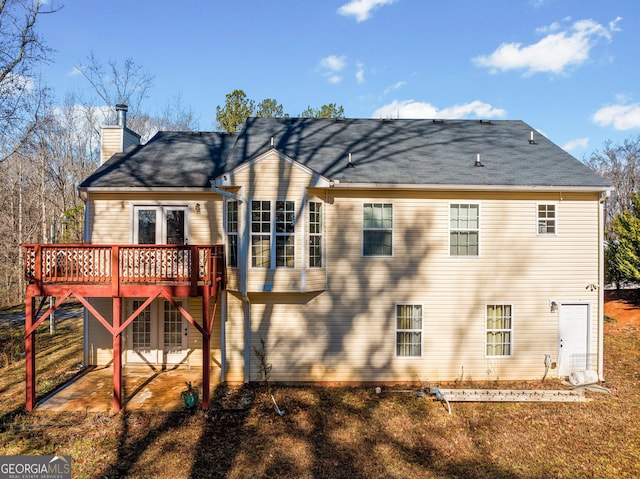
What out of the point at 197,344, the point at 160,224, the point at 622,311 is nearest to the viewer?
the point at 160,224

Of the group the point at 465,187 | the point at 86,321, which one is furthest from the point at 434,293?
the point at 86,321

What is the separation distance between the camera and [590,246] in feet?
36.4

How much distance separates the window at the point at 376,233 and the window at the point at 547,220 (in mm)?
4521

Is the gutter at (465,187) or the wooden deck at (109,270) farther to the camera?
the gutter at (465,187)

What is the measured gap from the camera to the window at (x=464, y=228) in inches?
433

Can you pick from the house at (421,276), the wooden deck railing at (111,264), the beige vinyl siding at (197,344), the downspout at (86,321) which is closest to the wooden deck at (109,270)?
the wooden deck railing at (111,264)

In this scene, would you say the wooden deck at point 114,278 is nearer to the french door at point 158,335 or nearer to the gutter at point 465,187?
the french door at point 158,335

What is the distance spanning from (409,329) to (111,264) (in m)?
8.31

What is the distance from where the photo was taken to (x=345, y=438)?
7.88 m

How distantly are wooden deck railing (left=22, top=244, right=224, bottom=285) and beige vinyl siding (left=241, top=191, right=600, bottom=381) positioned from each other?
7.60 feet

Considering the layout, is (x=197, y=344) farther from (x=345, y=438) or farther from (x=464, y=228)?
(x=464, y=228)

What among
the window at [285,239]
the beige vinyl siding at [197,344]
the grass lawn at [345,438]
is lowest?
the grass lawn at [345,438]

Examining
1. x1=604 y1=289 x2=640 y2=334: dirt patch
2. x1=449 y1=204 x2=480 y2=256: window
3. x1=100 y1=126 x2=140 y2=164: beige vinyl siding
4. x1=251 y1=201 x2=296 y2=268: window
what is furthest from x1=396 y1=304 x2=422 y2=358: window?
x1=100 y1=126 x2=140 y2=164: beige vinyl siding

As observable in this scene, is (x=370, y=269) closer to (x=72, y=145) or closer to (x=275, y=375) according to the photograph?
(x=275, y=375)
